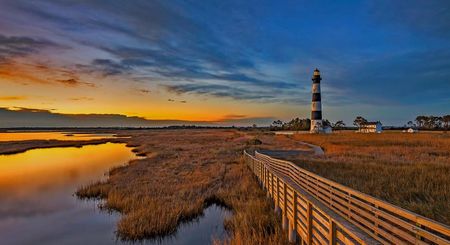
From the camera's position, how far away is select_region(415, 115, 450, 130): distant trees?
5011 inches

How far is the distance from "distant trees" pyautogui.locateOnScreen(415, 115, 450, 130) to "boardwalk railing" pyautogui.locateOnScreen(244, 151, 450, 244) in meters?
145

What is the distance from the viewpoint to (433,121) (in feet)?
453

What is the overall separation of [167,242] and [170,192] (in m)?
5.15

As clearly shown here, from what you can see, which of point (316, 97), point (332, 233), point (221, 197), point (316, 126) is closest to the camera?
point (332, 233)

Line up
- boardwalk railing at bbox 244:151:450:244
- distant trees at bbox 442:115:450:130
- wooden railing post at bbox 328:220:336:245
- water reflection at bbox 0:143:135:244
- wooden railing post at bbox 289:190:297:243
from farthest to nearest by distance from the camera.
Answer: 1. distant trees at bbox 442:115:450:130
2. water reflection at bbox 0:143:135:244
3. wooden railing post at bbox 289:190:297:243
4. wooden railing post at bbox 328:220:336:245
5. boardwalk railing at bbox 244:151:450:244

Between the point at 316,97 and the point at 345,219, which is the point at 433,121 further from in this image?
the point at 345,219

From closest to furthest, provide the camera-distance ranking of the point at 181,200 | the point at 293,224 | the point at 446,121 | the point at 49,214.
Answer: the point at 293,224 < the point at 49,214 < the point at 181,200 < the point at 446,121

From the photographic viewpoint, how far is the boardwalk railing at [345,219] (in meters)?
3.62

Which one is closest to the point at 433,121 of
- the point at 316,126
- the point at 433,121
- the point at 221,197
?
the point at 433,121

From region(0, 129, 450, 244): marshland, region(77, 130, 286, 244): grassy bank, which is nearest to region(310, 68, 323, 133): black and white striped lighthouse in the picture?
region(77, 130, 286, 244): grassy bank

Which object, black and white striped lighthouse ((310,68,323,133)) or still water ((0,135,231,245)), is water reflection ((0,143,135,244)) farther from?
black and white striped lighthouse ((310,68,323,133))

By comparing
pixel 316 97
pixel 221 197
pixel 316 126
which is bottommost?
pixel 221 197

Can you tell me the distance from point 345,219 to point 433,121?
16284 centimetres

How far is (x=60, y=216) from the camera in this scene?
12.0m
